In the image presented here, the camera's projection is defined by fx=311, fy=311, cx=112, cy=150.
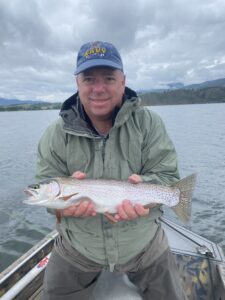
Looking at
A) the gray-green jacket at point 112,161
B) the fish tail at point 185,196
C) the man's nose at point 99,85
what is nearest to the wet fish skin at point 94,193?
the gray-green jacket at point 112,161

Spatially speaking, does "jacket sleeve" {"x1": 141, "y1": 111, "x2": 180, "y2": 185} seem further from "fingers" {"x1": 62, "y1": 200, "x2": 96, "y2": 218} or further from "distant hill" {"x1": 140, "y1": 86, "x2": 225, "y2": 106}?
"distant hill" {"x1": 140, "y1": 86, "x2": 225, "y2": 106}

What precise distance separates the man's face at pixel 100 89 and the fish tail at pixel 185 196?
1.24m

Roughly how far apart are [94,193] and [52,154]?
680mm

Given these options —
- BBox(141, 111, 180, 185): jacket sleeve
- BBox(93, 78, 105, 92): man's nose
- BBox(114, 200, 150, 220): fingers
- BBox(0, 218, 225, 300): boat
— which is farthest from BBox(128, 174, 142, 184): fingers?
BBox(0, 218, 225, 300): boat

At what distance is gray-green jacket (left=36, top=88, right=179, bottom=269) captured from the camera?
11.7 feet

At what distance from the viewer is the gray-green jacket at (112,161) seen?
11.7 ft

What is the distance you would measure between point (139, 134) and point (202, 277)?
2.77 metres

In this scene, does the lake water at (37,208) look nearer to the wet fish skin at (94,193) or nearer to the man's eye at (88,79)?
the wet fish skin at (94,193)

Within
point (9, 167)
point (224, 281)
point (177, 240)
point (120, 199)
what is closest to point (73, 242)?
point (120, 199)

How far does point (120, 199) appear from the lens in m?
3.64

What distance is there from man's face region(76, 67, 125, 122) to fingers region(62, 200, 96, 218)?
1061 millimetres

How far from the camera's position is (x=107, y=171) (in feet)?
11.8

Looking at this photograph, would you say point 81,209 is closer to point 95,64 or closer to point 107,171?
point 107,171

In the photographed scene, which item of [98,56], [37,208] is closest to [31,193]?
[98,56]
